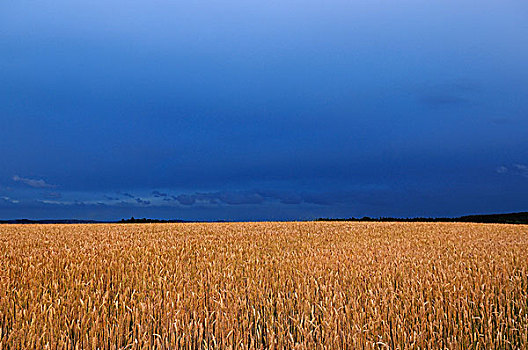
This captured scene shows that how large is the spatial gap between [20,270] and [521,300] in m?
6.42

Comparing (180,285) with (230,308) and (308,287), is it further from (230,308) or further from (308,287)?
(308,287)

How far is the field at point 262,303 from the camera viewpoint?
309cm

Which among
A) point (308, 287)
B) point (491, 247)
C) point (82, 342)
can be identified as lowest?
point (82, 342)

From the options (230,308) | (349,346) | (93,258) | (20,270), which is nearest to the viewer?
(349,346)

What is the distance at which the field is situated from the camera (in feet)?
10.1

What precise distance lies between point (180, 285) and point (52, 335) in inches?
64.0

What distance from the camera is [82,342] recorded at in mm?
3047

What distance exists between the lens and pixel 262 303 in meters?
3.96

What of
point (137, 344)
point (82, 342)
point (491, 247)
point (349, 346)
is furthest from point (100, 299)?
point (491, 247)

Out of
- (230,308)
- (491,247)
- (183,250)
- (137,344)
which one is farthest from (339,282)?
(491,247)

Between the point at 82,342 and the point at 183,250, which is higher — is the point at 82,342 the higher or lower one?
the lower one

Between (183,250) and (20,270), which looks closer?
(20,270)

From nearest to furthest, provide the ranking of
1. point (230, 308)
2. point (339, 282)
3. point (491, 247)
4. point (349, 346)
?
point (349, 346) < point (230, 308) < point (339, 282) < point (491, 247)

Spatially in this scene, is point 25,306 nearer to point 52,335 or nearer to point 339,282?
point 52,335
